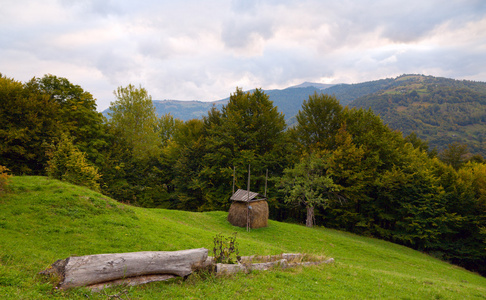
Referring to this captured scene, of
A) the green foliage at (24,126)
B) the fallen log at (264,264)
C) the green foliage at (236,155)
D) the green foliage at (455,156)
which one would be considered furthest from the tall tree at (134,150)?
the green foliage at (455,156)

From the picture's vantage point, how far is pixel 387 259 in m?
23.1

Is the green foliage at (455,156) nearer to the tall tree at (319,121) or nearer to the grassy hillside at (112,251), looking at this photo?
the tall tree at (319,121)

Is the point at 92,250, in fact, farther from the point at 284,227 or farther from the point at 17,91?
the point at 17,91

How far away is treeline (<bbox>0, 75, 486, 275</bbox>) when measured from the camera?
104 ft

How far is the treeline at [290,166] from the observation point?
104ft

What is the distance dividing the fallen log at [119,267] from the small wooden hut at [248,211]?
643 inches

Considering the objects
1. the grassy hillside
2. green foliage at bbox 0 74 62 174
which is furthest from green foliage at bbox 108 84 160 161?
the grassy hillside

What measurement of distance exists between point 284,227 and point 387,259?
997cm

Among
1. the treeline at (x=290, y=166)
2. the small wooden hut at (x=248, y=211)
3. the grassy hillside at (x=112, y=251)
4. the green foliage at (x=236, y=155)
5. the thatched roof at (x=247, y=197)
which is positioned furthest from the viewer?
the green foliage at (x=236, y=155)

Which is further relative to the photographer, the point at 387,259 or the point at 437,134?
the point at 437,134

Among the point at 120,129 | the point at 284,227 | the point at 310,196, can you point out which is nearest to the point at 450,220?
the point at 310,196

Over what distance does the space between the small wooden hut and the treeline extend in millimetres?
6638

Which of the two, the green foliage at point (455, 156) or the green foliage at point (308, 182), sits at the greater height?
the green foliage at point (455, 156)

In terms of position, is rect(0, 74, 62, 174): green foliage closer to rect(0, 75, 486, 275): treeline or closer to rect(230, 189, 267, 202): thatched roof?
rect(0, 75, 486, 275): treeline
